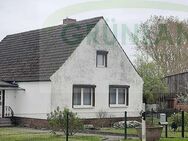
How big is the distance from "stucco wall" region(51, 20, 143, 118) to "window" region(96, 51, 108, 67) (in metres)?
0.29

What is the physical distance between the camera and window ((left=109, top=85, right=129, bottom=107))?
3247 cm

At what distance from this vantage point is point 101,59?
32.2m

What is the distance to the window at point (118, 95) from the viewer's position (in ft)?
107

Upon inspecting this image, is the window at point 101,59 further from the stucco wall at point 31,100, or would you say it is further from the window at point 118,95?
the stucco wall at point 31,100

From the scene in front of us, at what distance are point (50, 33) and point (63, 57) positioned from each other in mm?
4276

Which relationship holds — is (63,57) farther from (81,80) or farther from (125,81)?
(125,81)

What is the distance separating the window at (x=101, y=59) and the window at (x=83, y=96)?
182 centimetres

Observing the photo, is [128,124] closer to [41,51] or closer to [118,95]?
[118,95]

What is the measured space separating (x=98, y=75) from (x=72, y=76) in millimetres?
2318

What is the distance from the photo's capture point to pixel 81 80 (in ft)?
100

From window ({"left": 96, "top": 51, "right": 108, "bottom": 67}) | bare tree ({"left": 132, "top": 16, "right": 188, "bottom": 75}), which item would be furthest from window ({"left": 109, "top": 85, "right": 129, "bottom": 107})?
bare tree ({"left": 132, "top": 16, "right": 188, "bottom": 75})

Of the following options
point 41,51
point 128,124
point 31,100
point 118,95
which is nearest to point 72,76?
point 31,100

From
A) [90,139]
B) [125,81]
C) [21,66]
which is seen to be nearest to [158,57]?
[125,81]

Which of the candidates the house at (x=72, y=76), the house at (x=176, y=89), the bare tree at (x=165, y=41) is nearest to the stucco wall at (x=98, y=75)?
the house at (x=72, y=76)
